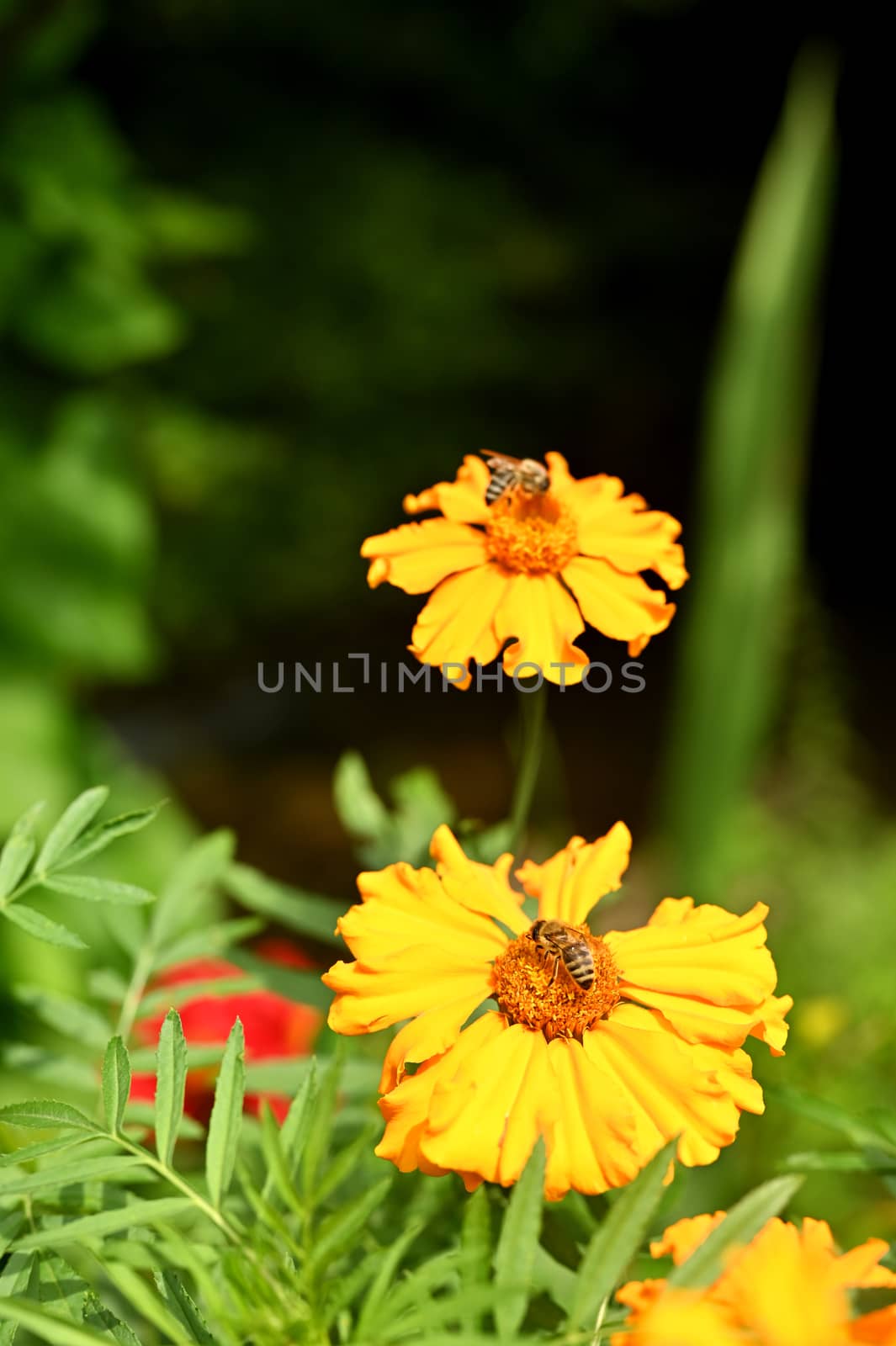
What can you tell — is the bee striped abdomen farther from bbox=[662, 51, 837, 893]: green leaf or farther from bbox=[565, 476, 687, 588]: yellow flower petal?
bbox=[662, 51, 837, 893]: green leaf

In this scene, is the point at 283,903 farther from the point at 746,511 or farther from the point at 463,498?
the point at 746,511

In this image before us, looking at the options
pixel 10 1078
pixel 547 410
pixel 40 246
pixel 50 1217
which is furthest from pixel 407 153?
pixel 50 1217

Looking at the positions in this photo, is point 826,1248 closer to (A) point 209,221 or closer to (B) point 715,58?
(A) point 209,221

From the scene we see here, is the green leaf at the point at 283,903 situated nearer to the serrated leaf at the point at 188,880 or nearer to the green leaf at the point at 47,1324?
the serrated leaf at the point at 188,880

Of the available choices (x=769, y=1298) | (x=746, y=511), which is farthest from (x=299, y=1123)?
(x=746, y=511)

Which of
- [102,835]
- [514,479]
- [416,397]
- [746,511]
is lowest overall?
[102,835]
